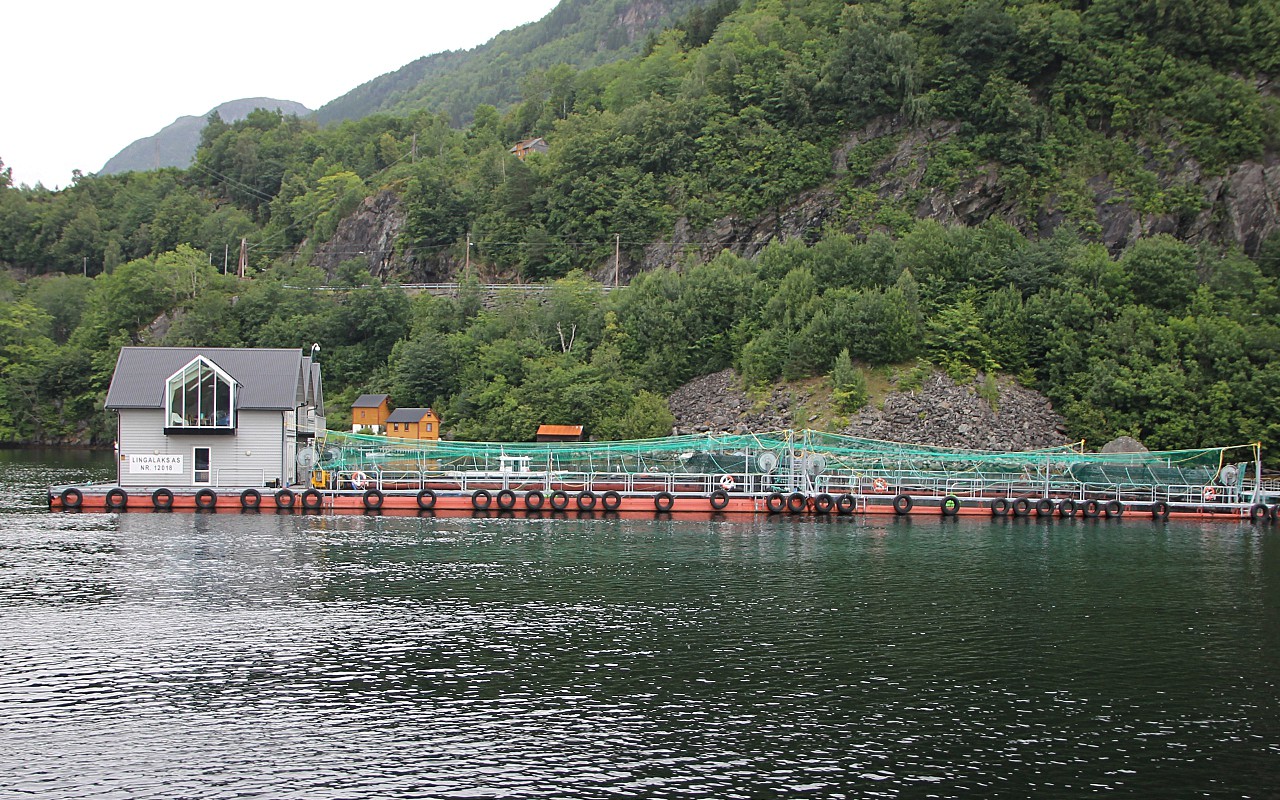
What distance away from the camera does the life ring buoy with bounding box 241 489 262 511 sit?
176ft

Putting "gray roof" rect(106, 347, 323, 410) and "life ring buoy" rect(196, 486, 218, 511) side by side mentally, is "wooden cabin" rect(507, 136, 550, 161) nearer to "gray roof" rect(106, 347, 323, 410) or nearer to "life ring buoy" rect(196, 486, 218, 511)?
"gray roof" rect(106, 347, 323, 410)

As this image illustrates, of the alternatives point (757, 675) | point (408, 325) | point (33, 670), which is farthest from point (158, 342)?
point (757, 675)

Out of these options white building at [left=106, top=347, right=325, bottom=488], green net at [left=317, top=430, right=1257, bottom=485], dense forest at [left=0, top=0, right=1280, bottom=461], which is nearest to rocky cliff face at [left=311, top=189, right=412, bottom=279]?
dense forest at [left=0, top=0, right=1280, bottom=461]

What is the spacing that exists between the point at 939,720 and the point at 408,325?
81014 mm

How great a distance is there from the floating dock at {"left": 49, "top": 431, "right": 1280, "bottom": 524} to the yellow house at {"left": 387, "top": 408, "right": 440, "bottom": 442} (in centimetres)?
1861

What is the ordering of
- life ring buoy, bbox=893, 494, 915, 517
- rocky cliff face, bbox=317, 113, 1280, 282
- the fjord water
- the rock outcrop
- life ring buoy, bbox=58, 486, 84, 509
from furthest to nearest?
rocky cliff face, bbox=317, 113, 1280, 282 < the rock outcrop < life ring buoy, bbox=893, 494, 915, 517 < life ring buoy, bbox=58, 486, 84, 509 < the fjord water

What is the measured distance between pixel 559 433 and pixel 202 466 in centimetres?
2570

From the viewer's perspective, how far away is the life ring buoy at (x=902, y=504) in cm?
5719

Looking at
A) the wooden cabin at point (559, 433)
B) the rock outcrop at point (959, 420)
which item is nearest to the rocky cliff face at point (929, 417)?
the rock outcrop at point (959, 420)

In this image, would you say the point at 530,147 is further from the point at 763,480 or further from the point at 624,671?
the point at 624,671

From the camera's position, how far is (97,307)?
110m

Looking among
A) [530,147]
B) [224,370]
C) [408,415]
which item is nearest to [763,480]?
[224,370]

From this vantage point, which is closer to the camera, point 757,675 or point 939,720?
point 939,720

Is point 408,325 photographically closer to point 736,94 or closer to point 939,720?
point 736,94
